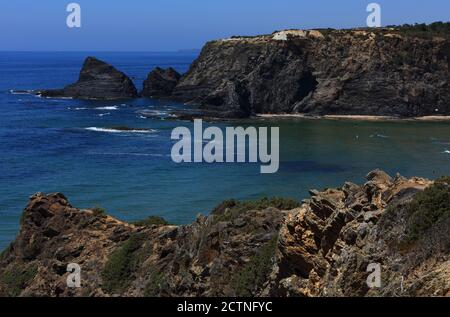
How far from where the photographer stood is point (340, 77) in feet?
363

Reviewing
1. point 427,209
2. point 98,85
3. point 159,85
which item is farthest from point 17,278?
point 159,85

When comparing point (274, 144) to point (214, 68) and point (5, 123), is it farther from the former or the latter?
point (214, 68)

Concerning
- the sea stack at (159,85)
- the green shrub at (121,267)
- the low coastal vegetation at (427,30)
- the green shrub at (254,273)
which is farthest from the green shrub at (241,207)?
the sea stack at (159,85)

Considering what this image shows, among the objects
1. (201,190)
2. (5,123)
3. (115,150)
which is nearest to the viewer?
(201,190)

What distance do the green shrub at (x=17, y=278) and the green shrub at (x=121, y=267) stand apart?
3197 mm

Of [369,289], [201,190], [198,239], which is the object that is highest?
[369,289]

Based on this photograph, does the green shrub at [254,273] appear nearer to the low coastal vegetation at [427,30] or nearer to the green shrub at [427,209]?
the green shrub at [427,209]

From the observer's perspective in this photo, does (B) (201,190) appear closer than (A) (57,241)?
No

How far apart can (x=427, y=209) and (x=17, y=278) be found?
1550cm

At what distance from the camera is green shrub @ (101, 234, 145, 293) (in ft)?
70.2

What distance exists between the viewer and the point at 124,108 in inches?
4441
